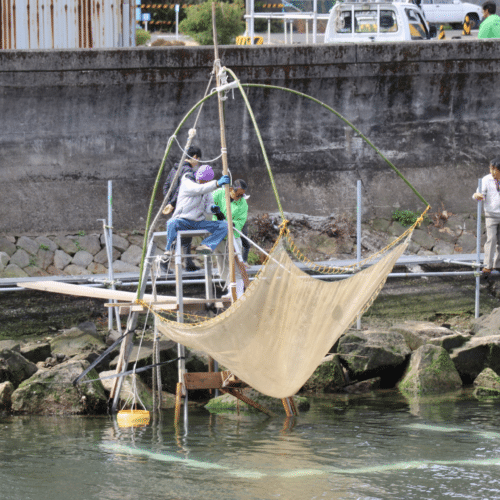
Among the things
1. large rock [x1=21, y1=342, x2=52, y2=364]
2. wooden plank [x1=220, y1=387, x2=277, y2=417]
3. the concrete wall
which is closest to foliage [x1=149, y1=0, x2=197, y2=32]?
the concrete wall

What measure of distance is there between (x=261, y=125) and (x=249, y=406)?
18.7ft

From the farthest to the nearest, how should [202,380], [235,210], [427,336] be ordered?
[427,336] → [235,210] → [202,380]

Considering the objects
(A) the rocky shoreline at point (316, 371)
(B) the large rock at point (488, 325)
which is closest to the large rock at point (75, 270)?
(A) the rocky shoreline at point (316, 371)

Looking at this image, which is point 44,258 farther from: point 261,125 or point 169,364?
point 261,125

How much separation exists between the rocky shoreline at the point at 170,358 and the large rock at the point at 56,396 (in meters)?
0.01

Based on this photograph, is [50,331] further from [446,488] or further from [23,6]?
[446,488]

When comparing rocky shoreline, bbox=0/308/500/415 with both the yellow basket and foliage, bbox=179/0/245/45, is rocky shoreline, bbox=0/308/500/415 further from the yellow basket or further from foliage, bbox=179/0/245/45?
foliage, bbox=179/0/245/45

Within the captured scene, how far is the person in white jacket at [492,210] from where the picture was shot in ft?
35.2

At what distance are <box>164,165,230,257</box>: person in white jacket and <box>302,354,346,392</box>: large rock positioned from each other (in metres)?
2.20

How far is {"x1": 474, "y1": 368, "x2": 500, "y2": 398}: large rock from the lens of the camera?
958cm

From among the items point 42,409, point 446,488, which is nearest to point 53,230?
point 42,409

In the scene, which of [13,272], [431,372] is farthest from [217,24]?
[431,372]

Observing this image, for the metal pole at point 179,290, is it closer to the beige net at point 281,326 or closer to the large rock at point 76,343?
the beige net at point 281,326

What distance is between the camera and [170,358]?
31.4 feet
